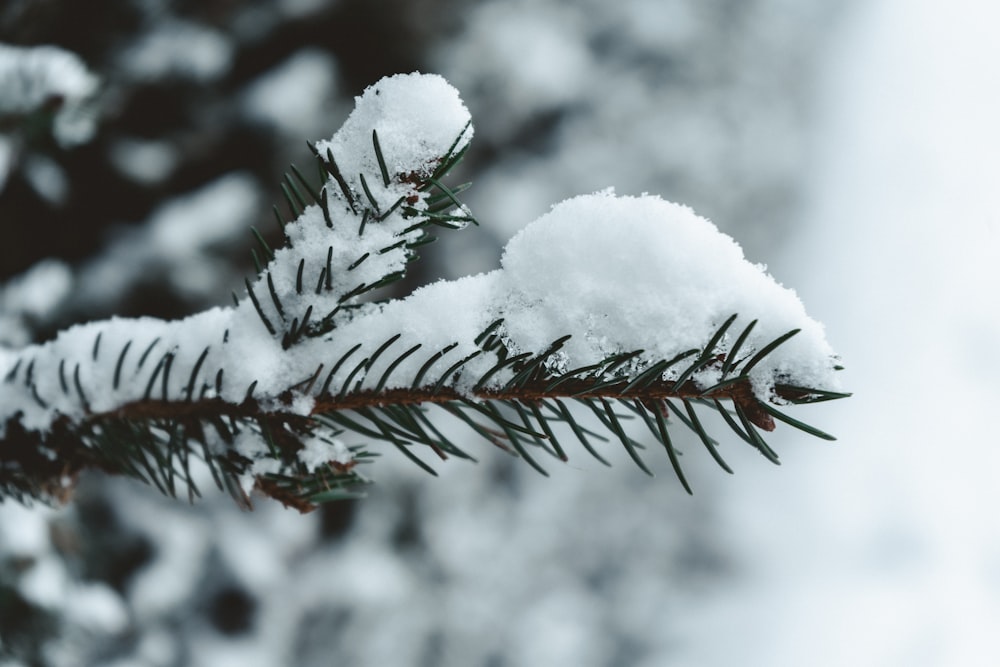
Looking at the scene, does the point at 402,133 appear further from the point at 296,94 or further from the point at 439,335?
the point at 296,94

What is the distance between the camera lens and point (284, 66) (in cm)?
215

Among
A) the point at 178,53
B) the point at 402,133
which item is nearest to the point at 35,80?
the point at 402,133

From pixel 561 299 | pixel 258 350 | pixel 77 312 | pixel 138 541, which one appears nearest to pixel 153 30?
pixel 77 312

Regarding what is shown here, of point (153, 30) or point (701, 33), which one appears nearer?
point (153, 30)

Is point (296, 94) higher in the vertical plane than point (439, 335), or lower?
higher

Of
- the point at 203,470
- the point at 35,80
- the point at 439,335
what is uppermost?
the point at 35,80

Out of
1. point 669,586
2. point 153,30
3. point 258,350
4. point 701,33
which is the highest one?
point 701,33

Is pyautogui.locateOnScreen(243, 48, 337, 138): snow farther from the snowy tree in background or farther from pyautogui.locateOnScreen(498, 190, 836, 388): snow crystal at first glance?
pyautogui.locateOnScreen(498, 190, 836, 388): snow crystal

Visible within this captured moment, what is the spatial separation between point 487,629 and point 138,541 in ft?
5.29

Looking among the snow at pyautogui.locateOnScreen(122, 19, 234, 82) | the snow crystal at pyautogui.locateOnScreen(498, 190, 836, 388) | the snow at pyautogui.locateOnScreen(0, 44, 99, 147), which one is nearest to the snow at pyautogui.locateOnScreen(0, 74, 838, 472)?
the snow crystal at pyautogui.locateOnScreen(498, 190, 836, 388)

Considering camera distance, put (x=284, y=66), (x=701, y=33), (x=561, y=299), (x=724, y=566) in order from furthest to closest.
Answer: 1. (x=724, y=566)
2. (x=701, y=33)
3. (x=284, y=66)
4. (x=561, y=299)

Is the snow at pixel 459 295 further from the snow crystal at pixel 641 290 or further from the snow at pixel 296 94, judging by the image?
the snow at pixel 296 94

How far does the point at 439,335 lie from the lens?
390 millimetres

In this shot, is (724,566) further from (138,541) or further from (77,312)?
(77,312)
